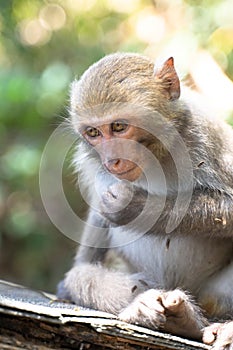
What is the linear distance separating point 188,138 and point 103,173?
0.58 metres

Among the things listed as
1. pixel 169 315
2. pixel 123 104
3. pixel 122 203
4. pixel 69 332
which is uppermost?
pixel 123 104

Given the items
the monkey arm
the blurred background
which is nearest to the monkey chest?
the monkey arm

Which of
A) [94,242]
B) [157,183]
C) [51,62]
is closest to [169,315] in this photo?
[157,183]

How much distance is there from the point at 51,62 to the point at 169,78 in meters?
4.31

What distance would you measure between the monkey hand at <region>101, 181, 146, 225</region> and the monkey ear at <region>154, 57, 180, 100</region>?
59cm

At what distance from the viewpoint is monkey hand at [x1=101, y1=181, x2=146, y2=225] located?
3.70m

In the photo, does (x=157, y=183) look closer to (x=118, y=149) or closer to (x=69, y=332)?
(x=118, y=149)

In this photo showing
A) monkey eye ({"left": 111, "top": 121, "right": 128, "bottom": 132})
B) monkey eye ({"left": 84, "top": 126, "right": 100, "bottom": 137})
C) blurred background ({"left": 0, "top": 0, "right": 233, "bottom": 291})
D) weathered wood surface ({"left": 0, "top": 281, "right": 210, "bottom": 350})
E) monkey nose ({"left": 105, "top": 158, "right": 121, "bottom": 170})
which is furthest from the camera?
blurred background ({"left": 0, "top": 0, "right": 233, "bottom": 291})

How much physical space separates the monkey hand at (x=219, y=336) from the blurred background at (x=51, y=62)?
8.44ft

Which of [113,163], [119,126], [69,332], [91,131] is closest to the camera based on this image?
[69,332]

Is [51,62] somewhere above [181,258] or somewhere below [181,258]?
above

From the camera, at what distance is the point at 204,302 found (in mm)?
3898

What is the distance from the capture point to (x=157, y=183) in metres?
3.86

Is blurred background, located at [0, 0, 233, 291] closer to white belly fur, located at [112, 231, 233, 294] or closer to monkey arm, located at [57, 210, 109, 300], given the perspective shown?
monkey arm, located at [57, 210, 109, 300]
